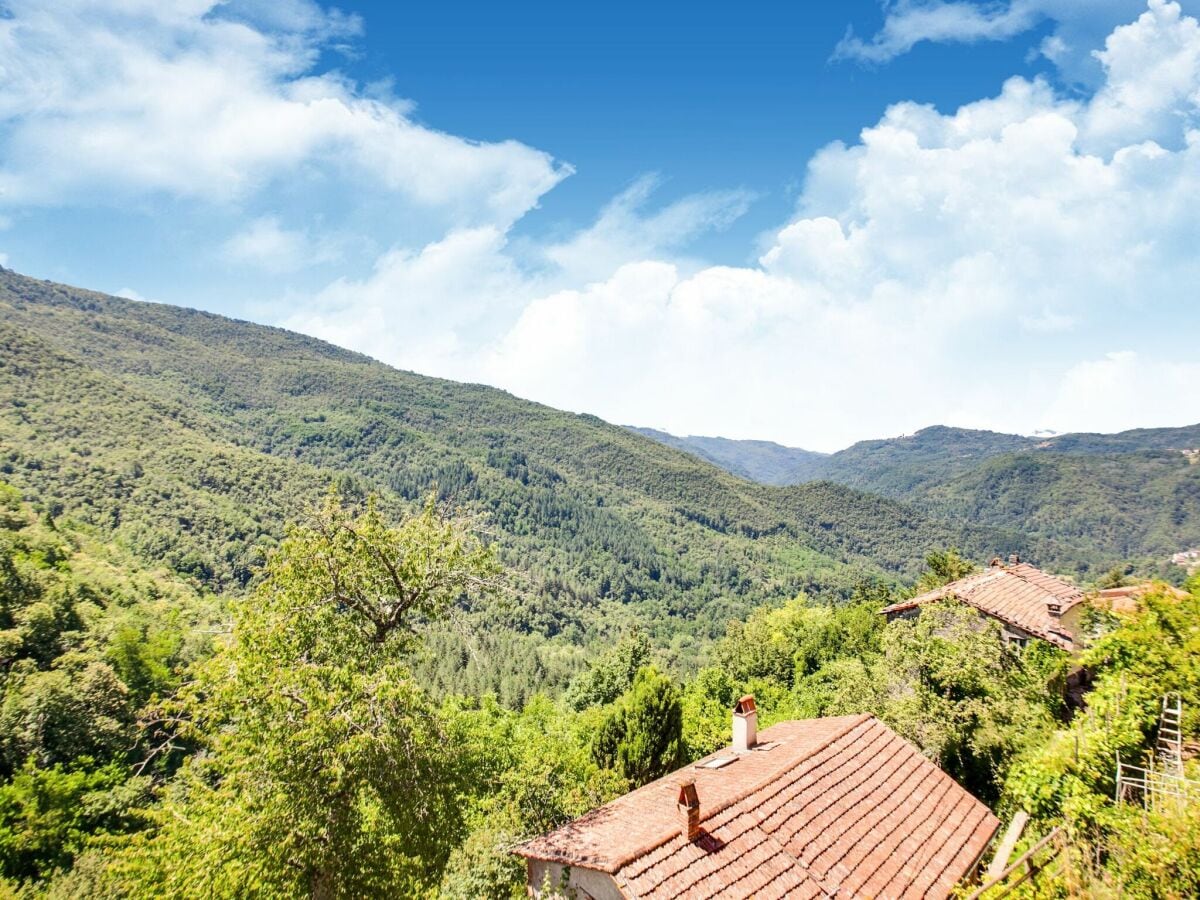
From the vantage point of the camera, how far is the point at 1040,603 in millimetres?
31250

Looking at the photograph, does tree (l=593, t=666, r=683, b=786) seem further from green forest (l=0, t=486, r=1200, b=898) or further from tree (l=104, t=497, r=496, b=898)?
tree (l=104, t=497, r=496, b=898)

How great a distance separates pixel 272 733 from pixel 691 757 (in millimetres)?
25462

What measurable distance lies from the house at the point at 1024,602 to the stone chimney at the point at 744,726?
12.6 m

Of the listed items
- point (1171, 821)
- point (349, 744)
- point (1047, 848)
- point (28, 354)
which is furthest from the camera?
point (28, 354)

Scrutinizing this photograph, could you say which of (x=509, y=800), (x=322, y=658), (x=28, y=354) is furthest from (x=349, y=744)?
(x=28, y=354)

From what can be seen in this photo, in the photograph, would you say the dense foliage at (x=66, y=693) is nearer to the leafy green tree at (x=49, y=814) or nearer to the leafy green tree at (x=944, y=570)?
the leafy green tree at (x=49, y=814)

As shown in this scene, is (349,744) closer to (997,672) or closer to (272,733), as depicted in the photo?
(272,733)

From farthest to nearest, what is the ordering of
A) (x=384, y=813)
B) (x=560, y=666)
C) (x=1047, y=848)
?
(x=560, y=666), (x=384, y=813), (x=1047, y=848)

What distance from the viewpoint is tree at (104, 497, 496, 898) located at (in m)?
12.8

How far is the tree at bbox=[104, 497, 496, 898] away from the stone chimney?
9.86 meters

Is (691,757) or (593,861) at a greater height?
(593,861)

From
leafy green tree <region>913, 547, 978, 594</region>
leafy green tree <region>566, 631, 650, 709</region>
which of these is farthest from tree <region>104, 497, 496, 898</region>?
leafy green tree <region>913, 547, 978, 594</region>

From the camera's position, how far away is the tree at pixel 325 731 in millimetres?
12797

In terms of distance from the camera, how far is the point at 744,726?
20.4 metres
